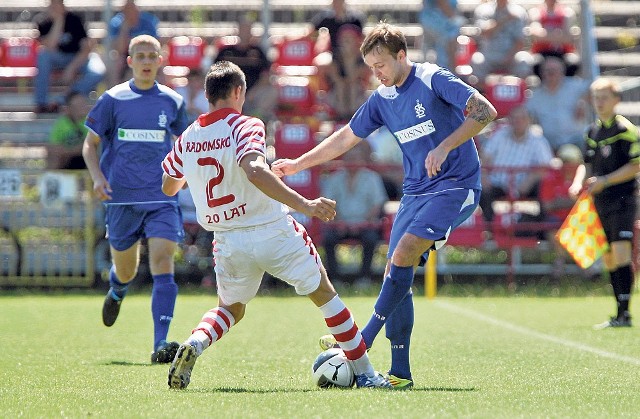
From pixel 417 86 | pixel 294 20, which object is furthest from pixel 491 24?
pixel 417 86

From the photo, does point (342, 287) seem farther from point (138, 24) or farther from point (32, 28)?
point (32, 28)

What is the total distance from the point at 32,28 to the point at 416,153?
46.1ft

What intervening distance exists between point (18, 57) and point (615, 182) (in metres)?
10.7

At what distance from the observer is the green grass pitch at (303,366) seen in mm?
5566

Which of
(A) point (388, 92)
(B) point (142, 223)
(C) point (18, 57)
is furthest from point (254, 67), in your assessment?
(A) point (388, 92)

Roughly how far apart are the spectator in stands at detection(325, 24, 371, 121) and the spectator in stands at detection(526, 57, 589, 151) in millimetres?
2705

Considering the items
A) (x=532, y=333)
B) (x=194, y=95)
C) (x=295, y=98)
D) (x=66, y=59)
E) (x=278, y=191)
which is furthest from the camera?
(x=295, y=98)

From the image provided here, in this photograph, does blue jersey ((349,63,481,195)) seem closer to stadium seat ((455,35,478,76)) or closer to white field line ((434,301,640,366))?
white field line ((434,301,640,366))

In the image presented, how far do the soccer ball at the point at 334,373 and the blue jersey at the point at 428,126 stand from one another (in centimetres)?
123

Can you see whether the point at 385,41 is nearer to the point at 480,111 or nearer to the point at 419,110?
the point at 419,110

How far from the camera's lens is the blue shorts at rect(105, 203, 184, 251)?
8.82 meters

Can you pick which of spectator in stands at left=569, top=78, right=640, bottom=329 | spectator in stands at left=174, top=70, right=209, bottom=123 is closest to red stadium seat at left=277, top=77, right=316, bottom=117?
spectator in stands at left=174, top=70, right=209, bottom=123

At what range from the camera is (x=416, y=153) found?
7051mm

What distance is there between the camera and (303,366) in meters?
7.74
